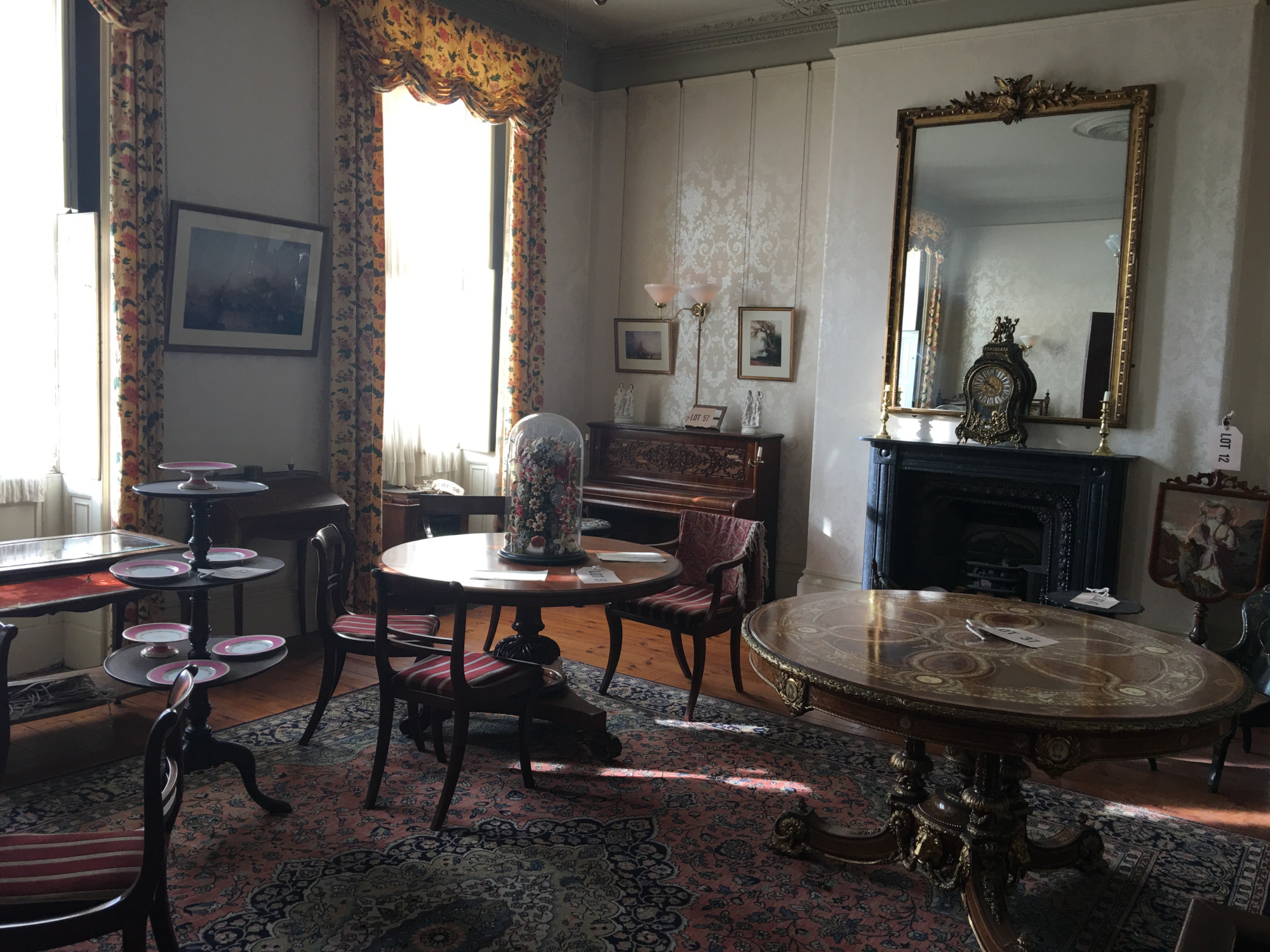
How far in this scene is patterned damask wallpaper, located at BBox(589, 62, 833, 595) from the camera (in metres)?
6.14

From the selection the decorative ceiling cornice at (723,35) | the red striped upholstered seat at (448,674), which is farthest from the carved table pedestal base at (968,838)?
the decorative ceiling cornice at (723,35)

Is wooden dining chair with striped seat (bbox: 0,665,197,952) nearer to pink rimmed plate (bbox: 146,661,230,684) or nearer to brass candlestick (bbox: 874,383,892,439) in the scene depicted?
pink rimmed plate (bbox: 146,661,230,684)

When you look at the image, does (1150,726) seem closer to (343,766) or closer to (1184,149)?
(343,766)

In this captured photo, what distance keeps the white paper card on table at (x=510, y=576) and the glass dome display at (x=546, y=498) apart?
0.16 meters

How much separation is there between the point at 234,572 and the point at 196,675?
19.7 inches

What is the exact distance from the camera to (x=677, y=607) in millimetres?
4184

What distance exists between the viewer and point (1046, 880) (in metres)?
2.85

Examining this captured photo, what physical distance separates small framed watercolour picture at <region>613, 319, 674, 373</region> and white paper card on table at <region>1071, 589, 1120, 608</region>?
3.37 meters

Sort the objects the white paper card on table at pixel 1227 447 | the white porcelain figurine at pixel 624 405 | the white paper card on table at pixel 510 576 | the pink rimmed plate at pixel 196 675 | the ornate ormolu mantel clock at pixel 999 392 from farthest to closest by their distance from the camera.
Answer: the white porcelain figurine at pixel 624 405 → the ornate ormolu mantel clock at pixel 999 392 → the white paper card on table at pixel 1227 447 → the white paper card on table at pixel 510 576 → the pink rimmed plate at pixel 196 675

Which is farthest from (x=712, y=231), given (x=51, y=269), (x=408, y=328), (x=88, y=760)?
(x=88, y=760)

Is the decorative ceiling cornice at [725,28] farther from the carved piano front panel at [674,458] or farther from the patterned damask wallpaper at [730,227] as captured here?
the carved piano front panel at [674,458]

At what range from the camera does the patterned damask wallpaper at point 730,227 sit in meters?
6.14

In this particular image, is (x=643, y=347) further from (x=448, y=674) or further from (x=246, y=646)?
(x=246, y=646)

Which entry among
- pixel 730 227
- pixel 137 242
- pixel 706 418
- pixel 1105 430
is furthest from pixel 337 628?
pixel 730 227
